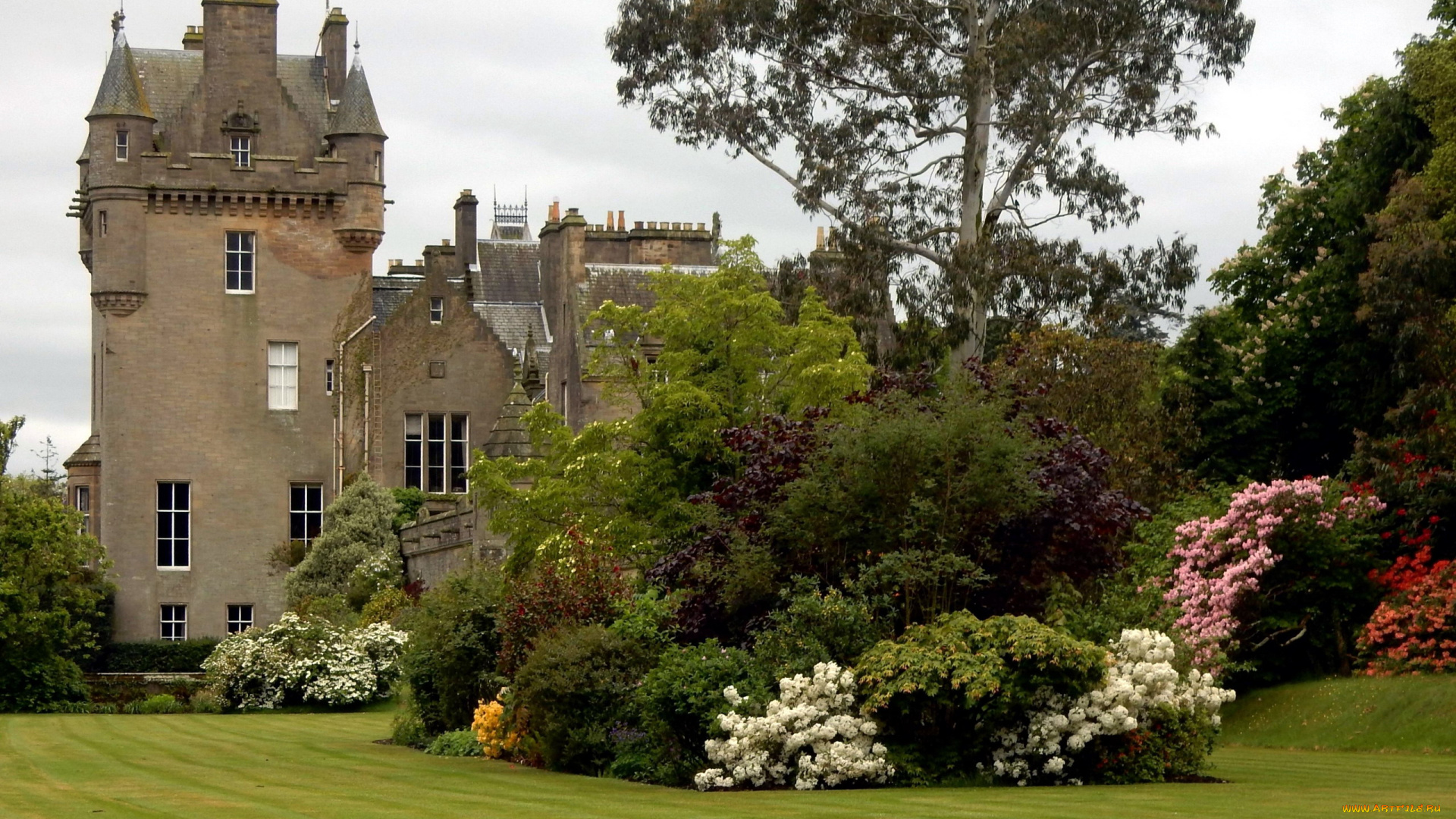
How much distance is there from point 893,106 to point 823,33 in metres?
1.86

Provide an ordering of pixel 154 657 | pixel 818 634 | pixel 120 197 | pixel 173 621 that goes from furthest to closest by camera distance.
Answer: pixel 120 197 → pixel 173 621 → pixel 154 657 → pixel 818 634

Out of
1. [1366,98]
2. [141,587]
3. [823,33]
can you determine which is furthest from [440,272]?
[1366,98]

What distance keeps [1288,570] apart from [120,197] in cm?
3587

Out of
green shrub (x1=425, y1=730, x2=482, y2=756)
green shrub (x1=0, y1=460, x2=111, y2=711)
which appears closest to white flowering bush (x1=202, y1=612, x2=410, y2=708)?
green shrub (x1=0, y1=460, x2=111, y2=711)

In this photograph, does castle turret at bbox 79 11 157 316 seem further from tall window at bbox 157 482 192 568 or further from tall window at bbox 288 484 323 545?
tall window at bbox 288 484 323 545

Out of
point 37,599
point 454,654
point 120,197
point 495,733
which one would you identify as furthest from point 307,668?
point 120,197

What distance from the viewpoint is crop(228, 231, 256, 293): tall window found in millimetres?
53375

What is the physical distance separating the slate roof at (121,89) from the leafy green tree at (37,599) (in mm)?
11194

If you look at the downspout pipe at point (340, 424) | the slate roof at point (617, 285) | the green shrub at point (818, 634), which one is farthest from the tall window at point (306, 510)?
the green shrub at point (818, 634)

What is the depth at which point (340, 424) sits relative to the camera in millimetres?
53469

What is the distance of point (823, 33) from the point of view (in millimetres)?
34625

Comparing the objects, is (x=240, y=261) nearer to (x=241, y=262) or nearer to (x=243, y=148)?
(x=241, y=262)

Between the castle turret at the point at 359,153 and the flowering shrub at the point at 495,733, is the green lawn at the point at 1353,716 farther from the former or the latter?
the castle turret at the point at 359,153

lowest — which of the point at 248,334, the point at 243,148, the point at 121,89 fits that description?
the point at 248,334
